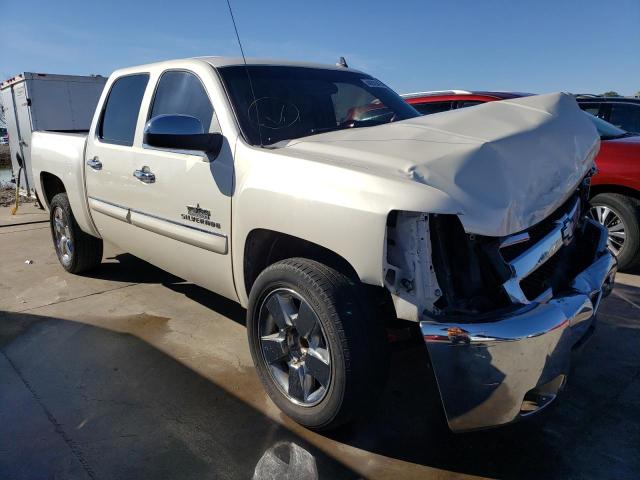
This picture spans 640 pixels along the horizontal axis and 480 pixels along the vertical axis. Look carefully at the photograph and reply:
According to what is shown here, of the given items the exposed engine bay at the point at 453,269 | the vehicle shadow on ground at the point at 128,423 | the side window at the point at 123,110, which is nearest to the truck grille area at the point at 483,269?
the exposed engine bay at the point at 453,269

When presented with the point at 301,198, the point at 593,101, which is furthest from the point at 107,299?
the point at 593,101

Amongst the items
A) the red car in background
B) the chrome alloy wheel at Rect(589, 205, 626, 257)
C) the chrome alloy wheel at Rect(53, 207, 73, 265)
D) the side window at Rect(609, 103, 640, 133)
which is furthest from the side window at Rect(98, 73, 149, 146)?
the side window at Rect(609, 103, 640, 133)

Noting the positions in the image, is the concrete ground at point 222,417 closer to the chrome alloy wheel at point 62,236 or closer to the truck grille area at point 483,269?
the truck grille area at point 483,269

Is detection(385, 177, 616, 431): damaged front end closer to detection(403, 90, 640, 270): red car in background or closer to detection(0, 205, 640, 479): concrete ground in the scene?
detection(0, 205, 640, 479): concrete ground

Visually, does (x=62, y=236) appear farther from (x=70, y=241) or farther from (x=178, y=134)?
(x=178, y=134)

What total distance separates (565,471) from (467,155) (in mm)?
1469

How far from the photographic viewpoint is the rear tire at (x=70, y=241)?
4992 mm

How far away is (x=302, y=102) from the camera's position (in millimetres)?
3326

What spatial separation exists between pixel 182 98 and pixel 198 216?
0.87 metres

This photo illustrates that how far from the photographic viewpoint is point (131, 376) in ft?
10.6

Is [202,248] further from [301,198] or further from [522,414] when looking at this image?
[522,414]

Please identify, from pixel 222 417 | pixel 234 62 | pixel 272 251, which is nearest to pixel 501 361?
pixel 272 251

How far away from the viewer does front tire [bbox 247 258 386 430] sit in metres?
2.28

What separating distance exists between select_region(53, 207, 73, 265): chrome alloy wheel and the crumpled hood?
3.33 metres
